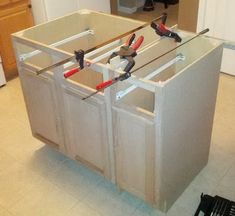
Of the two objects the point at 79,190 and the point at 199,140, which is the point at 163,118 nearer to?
the point at 199,140

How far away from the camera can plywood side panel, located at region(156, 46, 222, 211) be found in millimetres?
1657

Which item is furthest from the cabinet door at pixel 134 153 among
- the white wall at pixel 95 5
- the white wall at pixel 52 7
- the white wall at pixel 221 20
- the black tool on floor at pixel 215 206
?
the white wall at pixel 95 5

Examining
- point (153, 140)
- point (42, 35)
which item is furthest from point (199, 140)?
point (42, 35)

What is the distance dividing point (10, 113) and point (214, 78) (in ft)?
6.20

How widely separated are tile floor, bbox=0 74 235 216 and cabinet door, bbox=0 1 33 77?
96cm

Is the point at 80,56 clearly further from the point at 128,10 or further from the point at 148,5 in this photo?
the point at 148,5

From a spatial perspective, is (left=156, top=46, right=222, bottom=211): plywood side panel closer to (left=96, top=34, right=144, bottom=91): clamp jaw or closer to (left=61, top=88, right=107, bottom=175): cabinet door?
(left=96, top=34, right=144, bottom=91): clamp jaw

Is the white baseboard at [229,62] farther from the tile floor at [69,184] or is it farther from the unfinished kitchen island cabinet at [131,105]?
the unfinished kitchen island cabinet at [131,105]

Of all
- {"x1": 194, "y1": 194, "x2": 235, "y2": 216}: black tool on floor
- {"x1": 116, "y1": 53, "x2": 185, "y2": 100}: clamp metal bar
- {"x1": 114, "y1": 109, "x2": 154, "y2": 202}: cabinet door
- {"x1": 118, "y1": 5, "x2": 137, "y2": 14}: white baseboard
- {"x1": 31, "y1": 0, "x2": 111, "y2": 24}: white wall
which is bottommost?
{"x1": 194, "y1": 194, "x2": 235, "y2": 216}: black tool on floor

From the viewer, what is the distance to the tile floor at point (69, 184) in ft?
6.82

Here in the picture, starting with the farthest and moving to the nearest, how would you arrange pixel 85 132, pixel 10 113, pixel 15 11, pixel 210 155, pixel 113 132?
1. pixel 15 11
2. pixel 10 113
3. pixel 210 155
4. pixel 85 132
5. pixel 113 132

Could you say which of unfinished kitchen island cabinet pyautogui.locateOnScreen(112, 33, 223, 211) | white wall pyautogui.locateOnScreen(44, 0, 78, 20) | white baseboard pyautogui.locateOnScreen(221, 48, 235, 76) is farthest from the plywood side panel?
white wall pyautogui.locateOnScreen(44, 0, 78, 20)

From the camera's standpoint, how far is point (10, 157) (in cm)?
253

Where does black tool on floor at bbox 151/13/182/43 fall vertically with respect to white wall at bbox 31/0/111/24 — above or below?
above
